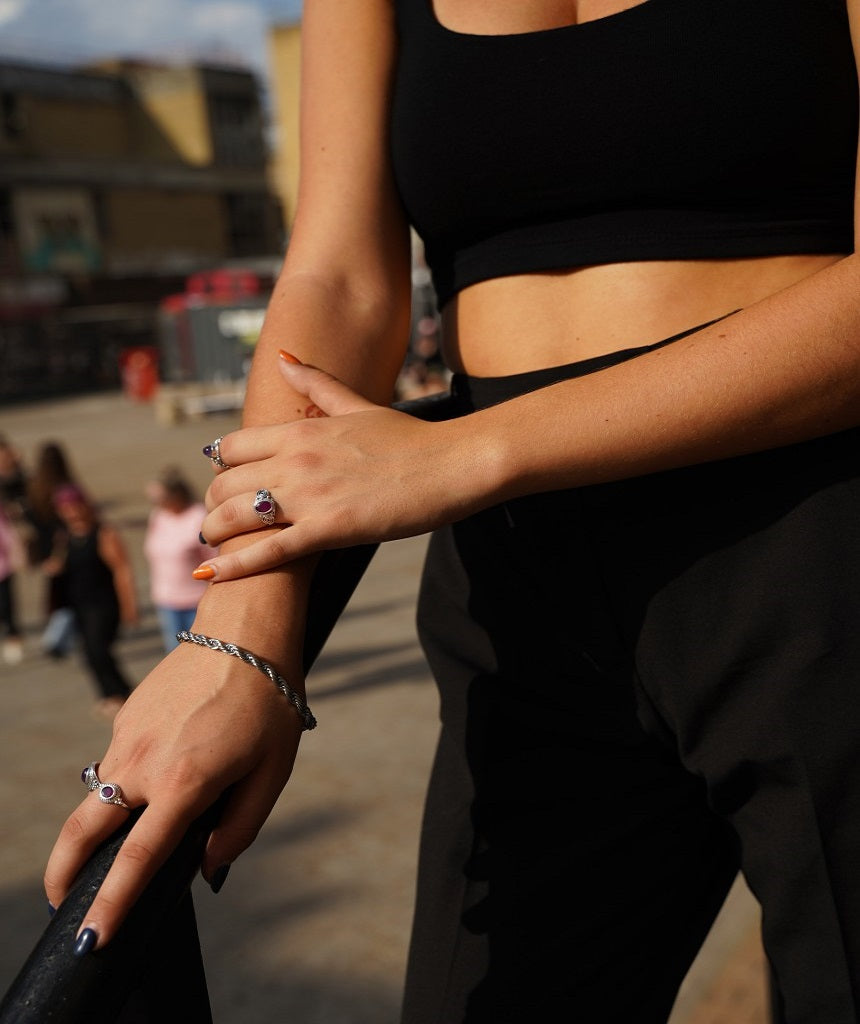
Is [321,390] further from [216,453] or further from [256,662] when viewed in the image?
[256,662]

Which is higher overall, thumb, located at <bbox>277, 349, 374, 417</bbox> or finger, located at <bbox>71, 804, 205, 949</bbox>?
thumb, located at <bbox>277, 349, 374, 417</bbox>

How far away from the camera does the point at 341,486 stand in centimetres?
91

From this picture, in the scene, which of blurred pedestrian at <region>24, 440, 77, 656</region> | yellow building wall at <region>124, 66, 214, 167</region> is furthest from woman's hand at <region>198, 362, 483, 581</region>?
yellow building wall at <region>124, 66, 214, 167</region>

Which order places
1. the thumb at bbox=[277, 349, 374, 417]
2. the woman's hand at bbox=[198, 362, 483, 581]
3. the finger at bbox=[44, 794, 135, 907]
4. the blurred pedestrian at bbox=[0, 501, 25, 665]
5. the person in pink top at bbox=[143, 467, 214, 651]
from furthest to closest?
1. the blurred pedestrian at bbox=[0, 501, 25, 665]
2. the person in pink top at bbox=[143, 467, 214, 651]
3. the thumb at bbox=[277, 349, 374, 417]
4. the woman's hand at bbox=[198, 362, 483, 581]
5. the finger at bbox=[44, 794, 135, 907]

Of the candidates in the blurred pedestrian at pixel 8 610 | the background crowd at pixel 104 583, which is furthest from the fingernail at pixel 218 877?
the blurred pedestrian at pixel 8 610

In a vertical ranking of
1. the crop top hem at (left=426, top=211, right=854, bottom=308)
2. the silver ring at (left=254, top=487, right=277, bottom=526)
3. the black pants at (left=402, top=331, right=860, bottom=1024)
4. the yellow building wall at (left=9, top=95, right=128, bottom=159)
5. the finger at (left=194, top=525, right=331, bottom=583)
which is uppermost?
the crop top hem at (left=426, top=211, right=854, bottom=308)

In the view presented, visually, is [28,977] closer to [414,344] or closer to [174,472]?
[174,472]

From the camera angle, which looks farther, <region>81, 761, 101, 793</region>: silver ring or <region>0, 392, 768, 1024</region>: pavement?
<region>0, 392, 768, 1024</region>: pavement

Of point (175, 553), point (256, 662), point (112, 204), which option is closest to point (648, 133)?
point (256, 662)

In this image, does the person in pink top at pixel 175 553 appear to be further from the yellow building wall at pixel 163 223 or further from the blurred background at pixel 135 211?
the yellow building wall at pixel 163 223

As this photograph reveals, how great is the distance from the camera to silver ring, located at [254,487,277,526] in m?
0.92

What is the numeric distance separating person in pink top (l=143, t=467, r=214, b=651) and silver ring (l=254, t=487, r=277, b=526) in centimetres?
632

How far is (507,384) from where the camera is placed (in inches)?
44.4

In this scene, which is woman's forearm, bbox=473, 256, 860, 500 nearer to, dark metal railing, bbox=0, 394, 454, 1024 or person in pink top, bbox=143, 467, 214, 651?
dark metal railing, bbox=0, 394, 454, 1024
